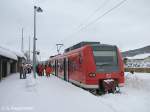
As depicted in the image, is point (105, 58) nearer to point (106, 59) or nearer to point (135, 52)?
point (106, 59)

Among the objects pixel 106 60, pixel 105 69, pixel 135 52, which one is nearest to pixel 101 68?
pixel 105 69

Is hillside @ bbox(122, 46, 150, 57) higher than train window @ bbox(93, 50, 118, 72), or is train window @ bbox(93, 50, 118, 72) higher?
hillside @ bbox(122, 46, 150, 57)

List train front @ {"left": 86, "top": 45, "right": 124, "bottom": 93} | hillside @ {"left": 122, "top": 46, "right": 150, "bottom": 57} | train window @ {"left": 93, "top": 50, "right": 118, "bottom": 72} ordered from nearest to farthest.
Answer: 1. train front @ {"left": 86, "top": 45, "right": 124, "bottom": 93}
2. train window @ {"left": 93, "top": 50, "right": 118, "bottom": 72}
3. hillside @ {"left": 122, "top": 46, "right": 150, "bottom": 57}

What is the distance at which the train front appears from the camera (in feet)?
54.3

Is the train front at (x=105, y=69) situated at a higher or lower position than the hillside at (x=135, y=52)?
lower

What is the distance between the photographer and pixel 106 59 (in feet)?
55.7

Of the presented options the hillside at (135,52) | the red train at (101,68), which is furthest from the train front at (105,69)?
the hillside at (135,52)

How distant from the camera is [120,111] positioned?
31.1 feet

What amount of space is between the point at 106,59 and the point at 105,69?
1.91ft

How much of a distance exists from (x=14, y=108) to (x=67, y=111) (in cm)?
201

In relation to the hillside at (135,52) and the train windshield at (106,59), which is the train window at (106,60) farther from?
the hillside at (135,52)

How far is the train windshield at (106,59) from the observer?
1688cm

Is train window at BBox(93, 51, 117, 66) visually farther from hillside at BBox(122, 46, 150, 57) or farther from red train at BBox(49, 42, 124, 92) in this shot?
hillside at BBox(122, 46, 150, 57)

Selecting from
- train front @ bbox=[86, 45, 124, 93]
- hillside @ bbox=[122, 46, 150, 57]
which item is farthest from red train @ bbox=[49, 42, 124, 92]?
hillside @ bbox=[122, 46, 150, 57]
